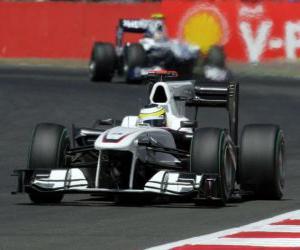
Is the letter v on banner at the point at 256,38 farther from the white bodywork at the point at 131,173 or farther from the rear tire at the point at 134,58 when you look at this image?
the white bodywork at the point at 131,173

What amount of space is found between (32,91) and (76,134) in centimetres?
1513

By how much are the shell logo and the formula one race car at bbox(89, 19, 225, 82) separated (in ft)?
7.87

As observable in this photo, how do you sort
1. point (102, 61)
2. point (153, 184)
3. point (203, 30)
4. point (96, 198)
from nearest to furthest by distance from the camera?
point (153, 184), point (96, 198), point (102, 61), point (203, 30)

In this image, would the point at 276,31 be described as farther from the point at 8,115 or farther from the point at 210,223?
the point at 210,223

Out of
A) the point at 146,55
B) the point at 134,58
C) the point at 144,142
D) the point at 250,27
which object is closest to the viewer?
the point at 144,142

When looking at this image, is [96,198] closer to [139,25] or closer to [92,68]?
[92,68]

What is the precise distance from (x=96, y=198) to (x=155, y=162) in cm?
115

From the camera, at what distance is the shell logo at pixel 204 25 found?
36500 millimetres

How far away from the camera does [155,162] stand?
39.9 ft

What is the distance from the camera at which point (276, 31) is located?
121 ft

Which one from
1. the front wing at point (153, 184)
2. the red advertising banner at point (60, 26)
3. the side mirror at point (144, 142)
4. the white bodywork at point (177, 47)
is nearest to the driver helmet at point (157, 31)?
the white bodywork at point (177, 47)

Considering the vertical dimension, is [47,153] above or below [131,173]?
above

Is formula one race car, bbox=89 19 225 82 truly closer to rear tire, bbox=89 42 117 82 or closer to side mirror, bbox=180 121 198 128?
rear tire, bbox=89 42 117 82

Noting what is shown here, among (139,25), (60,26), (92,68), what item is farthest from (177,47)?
(60,26)
